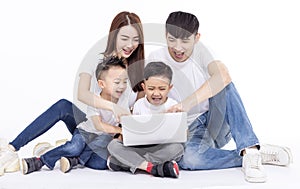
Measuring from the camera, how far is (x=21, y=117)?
366cm

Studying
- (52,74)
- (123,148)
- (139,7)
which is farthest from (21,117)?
(123,148)

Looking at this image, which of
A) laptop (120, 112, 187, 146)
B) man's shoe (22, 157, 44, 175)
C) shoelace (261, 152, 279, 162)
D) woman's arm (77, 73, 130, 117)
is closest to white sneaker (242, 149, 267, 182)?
shoelace (261, 152, 279, 162)

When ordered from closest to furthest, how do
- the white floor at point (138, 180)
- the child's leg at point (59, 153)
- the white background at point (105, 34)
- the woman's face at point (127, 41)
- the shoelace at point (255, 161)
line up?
1. the white floor at point (138, 180)
2. the shoelace at point (255, 161)
3. the child's leg at point (59, 153)
4. the woman's face at point (127, 41)
5. the white background at point (105, 34)

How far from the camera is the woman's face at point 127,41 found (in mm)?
2809

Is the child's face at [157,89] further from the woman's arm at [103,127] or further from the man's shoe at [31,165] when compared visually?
the man's shoe at [31,165]

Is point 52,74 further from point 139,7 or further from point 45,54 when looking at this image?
point 139,7

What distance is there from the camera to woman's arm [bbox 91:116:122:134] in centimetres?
270

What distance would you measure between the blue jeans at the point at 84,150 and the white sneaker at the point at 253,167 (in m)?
0.54

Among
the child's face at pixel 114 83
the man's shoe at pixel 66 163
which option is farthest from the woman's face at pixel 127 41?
the man's shoe at pixel 66 163

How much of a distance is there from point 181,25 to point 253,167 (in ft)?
2.07

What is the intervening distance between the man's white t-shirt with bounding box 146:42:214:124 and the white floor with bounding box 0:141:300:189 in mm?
280

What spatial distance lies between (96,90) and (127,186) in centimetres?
46

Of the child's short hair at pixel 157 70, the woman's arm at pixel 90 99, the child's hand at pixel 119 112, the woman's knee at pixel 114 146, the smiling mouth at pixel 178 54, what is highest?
the smiling mouth at pixel 178 54

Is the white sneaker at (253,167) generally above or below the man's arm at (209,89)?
below
